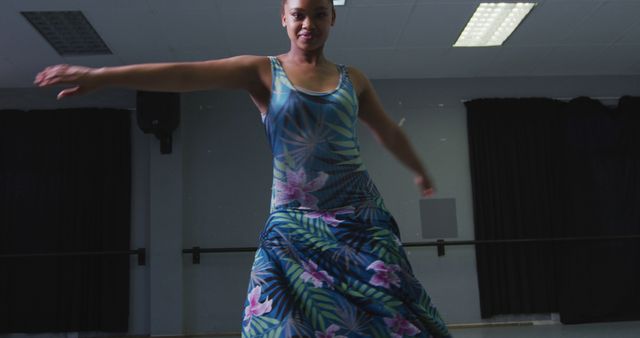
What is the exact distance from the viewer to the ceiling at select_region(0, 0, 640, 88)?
425cm

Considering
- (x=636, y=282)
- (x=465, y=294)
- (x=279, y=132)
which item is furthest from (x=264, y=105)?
(x=636, y=282)

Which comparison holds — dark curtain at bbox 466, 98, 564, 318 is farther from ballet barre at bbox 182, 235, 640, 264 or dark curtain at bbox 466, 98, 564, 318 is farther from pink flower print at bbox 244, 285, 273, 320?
pink flower print at bbox 244, 285, 273, 320

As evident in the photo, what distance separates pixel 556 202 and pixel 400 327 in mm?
5316

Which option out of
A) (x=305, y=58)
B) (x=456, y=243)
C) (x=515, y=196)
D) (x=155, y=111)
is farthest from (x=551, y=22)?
(x=305, y=58)

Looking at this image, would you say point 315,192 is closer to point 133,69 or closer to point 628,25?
point 133,69

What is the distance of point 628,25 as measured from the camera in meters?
4.87

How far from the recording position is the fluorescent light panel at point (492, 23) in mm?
4488

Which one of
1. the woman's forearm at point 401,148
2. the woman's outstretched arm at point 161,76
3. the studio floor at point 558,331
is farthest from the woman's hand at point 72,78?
the studio floor at point 558,331

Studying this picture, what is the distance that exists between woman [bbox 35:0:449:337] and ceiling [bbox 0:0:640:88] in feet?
9.92

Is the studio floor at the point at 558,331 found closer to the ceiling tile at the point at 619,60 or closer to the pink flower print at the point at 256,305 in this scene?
the ceiling tile at the point at 619,60

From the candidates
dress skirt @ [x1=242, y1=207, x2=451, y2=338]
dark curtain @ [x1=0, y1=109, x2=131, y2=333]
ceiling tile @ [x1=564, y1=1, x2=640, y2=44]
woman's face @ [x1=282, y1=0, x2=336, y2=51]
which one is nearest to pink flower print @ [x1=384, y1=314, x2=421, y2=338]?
dress skirt @ [x1=242, y1=207, x2=451, y2=338]

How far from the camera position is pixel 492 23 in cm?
480

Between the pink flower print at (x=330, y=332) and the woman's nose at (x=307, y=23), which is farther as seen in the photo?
the woman's nose at (x=307, y=23)

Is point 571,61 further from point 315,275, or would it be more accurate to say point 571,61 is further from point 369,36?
point 315,275
